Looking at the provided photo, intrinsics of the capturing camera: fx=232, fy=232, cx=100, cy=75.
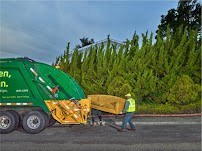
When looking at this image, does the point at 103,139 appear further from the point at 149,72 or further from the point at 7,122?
the point at 149,72

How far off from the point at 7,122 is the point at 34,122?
99 centimetres

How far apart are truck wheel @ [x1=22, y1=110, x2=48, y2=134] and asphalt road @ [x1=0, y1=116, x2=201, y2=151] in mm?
215

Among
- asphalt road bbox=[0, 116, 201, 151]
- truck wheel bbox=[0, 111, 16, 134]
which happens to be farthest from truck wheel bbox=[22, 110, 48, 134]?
truck wheel bbox=[0, 111, 16, 134]

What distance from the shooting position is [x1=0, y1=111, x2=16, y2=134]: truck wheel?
849 centimetres

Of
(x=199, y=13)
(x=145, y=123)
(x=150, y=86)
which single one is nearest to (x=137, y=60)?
(x=150, y=86)

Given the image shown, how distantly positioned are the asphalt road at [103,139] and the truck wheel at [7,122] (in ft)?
0.83

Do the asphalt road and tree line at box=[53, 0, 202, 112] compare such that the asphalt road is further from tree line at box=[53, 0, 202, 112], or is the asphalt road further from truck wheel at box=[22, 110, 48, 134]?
tree line at box=[53, 0, 202, 112]

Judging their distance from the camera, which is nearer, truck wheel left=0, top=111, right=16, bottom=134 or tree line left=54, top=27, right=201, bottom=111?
truck wheel left=0, top=111, right=16, bottom=134

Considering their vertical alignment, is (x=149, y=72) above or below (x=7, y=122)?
above

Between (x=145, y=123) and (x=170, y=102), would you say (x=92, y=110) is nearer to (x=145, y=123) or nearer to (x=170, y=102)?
(x=145, y=123)

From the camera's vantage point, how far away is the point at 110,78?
13102mm

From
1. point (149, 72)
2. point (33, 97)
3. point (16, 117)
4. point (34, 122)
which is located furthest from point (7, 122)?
point (149, 72)

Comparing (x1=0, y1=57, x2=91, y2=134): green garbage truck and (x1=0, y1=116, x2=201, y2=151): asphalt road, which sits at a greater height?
(x1=0, y1=57, x2=91, y2=134): green garbage truck

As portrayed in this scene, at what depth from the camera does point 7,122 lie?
8.58 meters
